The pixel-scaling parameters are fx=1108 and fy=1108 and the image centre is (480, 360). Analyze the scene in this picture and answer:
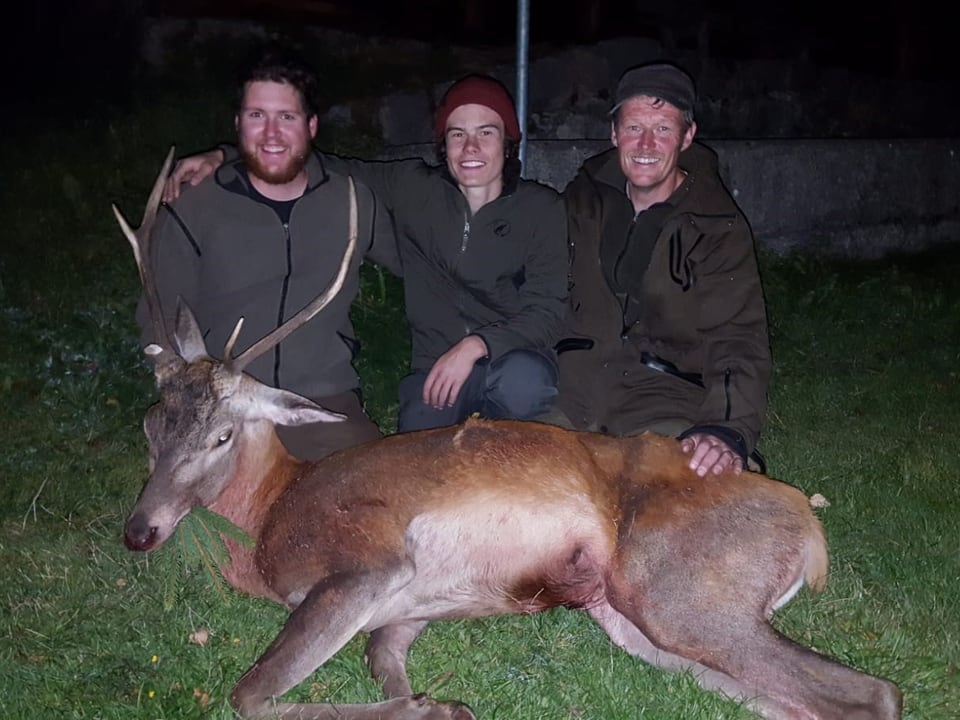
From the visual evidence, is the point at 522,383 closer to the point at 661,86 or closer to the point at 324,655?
the point at 661,86

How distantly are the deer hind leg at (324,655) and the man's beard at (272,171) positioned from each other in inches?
73.9

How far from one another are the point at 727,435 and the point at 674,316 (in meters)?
0.69

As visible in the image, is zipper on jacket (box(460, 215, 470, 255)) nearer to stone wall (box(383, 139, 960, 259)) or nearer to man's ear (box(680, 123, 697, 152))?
man's ear (box(680, 123, 697, 152))

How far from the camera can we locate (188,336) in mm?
4387

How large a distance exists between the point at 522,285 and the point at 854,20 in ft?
45.2

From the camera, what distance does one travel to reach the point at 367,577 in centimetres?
367

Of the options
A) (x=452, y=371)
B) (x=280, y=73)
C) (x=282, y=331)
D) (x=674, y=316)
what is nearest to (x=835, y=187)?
(x=674, y=316)

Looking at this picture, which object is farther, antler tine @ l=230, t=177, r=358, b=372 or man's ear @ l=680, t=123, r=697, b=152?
man's ear @ l=680, t=123, r=697, b=152

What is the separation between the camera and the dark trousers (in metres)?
4.73

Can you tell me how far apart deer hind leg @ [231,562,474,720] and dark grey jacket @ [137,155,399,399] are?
4.66 feet

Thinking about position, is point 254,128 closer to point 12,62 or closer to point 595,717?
point 595,717

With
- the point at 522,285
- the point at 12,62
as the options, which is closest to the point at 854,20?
the point at 12,62

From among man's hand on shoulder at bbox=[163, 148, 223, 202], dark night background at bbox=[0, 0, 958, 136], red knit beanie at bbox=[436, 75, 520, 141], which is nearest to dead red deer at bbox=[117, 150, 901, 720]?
man's hand on shoulder at bbox=[163, 148, 223, 202]

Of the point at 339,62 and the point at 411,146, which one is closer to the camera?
the point at 411,146
